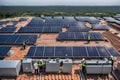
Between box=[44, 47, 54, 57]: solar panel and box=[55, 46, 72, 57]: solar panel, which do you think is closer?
box=[44, 47, 54, 57]: solar panel

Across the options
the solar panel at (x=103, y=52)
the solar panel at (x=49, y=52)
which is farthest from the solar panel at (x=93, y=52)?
the solar panel at (x=49, y=52)

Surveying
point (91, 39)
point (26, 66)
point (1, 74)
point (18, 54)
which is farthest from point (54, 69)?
point (91, 39)

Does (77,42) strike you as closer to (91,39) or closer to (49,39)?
(91,39)

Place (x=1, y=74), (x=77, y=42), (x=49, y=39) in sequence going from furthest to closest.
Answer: (x=49, y=39) < (x=77, y=42) < (x=1, y=74)

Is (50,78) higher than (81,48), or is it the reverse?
(81,48)

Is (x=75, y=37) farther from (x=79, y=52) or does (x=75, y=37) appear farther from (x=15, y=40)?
(x=15, y=40)

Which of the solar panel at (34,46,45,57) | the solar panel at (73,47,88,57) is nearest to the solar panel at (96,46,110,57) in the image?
the solar panel at (73,47,88,57)

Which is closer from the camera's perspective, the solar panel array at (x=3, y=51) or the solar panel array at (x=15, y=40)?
the solar panel array at (x=3, y=51)

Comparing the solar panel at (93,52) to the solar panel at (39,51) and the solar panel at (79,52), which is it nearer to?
the solar panel at (79,52)

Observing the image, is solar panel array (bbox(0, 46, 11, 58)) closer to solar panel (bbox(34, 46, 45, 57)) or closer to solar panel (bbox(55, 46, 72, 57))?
solar panel (bbox(34, 46, 45, 57))
